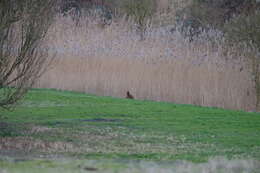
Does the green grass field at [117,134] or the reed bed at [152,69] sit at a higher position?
the reed bed at [152,69]

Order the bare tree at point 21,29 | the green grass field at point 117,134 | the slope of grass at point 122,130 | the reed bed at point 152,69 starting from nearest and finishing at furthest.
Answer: the green grass field at point 117,134, the slope of grass at point 122,130, the bare tree at point 21,29, the reed bed at point 152,69

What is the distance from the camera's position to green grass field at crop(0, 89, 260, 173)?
6.52 meters

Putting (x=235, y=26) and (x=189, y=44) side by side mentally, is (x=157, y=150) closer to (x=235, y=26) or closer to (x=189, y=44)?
(x=189, y=44)

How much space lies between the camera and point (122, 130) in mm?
8477

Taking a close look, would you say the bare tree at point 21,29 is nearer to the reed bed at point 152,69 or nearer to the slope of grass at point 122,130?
the slope of grass at point 122,130

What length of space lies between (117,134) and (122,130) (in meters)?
0.37

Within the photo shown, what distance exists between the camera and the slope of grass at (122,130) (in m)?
6.96

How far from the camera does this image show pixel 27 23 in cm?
778

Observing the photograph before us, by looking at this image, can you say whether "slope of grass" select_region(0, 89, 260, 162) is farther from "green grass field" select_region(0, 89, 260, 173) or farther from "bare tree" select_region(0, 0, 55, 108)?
"bare tree" select_region(0, 0, 55, 108)

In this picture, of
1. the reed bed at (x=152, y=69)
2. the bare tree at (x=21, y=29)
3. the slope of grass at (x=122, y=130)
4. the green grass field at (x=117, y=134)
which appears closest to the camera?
the green grass field at (x=117, y=134)

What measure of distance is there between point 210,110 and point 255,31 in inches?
179

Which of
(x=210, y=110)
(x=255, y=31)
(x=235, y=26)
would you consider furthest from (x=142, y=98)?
(x=235, y=26)

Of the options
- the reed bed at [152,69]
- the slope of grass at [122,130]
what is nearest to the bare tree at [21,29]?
the slope of grass at [122,130]

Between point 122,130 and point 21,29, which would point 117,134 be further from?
point 21,29
